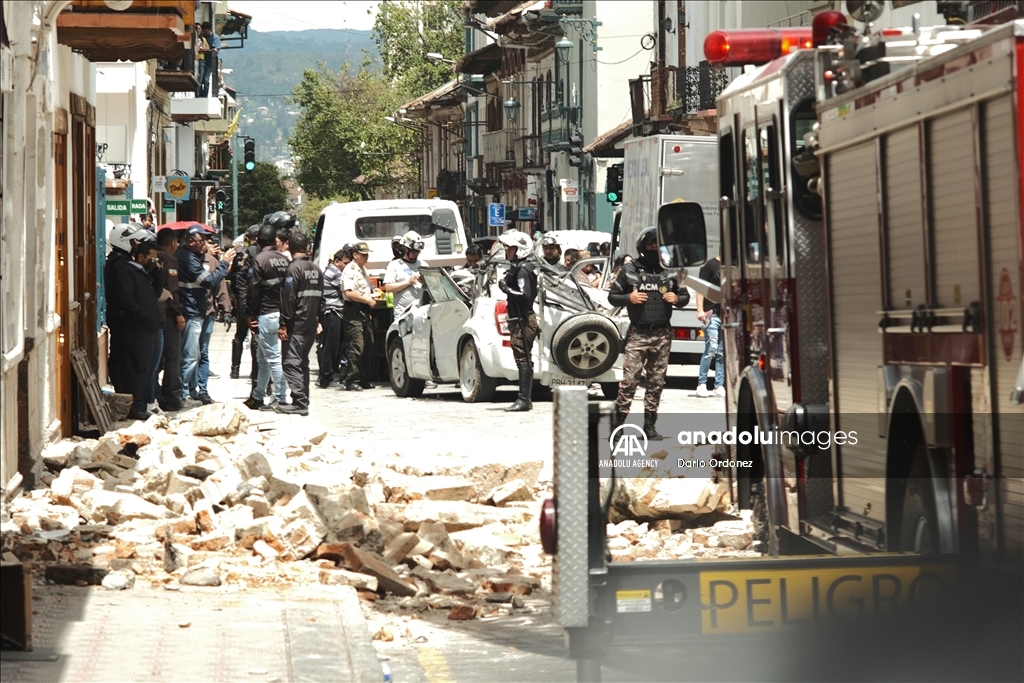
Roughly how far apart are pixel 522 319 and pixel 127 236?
4107mm

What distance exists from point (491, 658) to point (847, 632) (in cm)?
247

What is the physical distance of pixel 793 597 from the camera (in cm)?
532

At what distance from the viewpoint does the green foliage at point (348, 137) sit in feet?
308

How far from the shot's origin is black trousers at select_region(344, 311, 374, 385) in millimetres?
21688

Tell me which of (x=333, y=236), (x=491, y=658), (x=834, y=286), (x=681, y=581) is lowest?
(x=491, y=658)

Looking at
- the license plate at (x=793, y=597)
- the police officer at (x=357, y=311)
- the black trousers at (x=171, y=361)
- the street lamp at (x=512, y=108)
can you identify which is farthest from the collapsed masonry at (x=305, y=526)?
the street lamp at (x=512, y=108)

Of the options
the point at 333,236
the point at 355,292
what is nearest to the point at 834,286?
the point at 355,292

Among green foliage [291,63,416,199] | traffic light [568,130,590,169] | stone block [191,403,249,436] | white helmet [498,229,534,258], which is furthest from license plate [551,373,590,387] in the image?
green foliage [291,63,416,199]

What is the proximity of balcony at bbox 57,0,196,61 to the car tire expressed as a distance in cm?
610

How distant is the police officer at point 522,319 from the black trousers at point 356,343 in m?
3.33

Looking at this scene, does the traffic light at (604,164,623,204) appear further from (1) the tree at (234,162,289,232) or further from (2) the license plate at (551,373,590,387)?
(1) the tree at (234,162,289,232)

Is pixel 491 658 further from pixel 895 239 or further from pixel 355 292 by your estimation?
pixel 355 292

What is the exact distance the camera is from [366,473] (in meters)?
11.8

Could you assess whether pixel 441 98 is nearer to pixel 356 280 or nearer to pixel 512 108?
pixel 512 108
